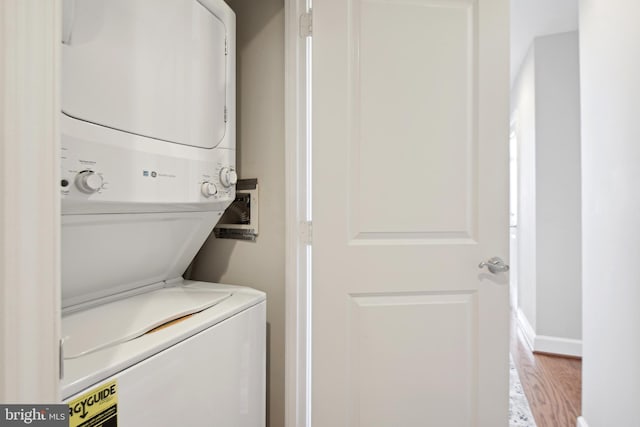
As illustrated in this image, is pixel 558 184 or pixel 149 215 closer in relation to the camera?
pixel 149 215

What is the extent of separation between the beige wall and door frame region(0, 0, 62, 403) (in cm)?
101

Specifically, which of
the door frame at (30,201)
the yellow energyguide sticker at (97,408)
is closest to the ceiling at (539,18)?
the door frame at (30,201)

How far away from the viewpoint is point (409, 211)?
1.37m

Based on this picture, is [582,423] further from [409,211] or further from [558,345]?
[409,211]

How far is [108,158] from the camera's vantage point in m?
0.84

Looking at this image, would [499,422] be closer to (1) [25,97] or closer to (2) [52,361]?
(2) [52,361]

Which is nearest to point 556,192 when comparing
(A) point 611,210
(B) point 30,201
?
(A) point 611,210

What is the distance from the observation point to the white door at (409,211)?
53.4 inches

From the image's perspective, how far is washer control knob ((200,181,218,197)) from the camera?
1129mm

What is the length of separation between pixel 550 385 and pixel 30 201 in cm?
289

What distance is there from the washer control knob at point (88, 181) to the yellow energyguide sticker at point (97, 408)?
417 mm

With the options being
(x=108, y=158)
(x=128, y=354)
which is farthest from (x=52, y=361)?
(x=108, y=158)

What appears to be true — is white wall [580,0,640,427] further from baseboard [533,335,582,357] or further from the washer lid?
the washer lid

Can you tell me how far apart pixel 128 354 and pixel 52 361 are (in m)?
0.27
